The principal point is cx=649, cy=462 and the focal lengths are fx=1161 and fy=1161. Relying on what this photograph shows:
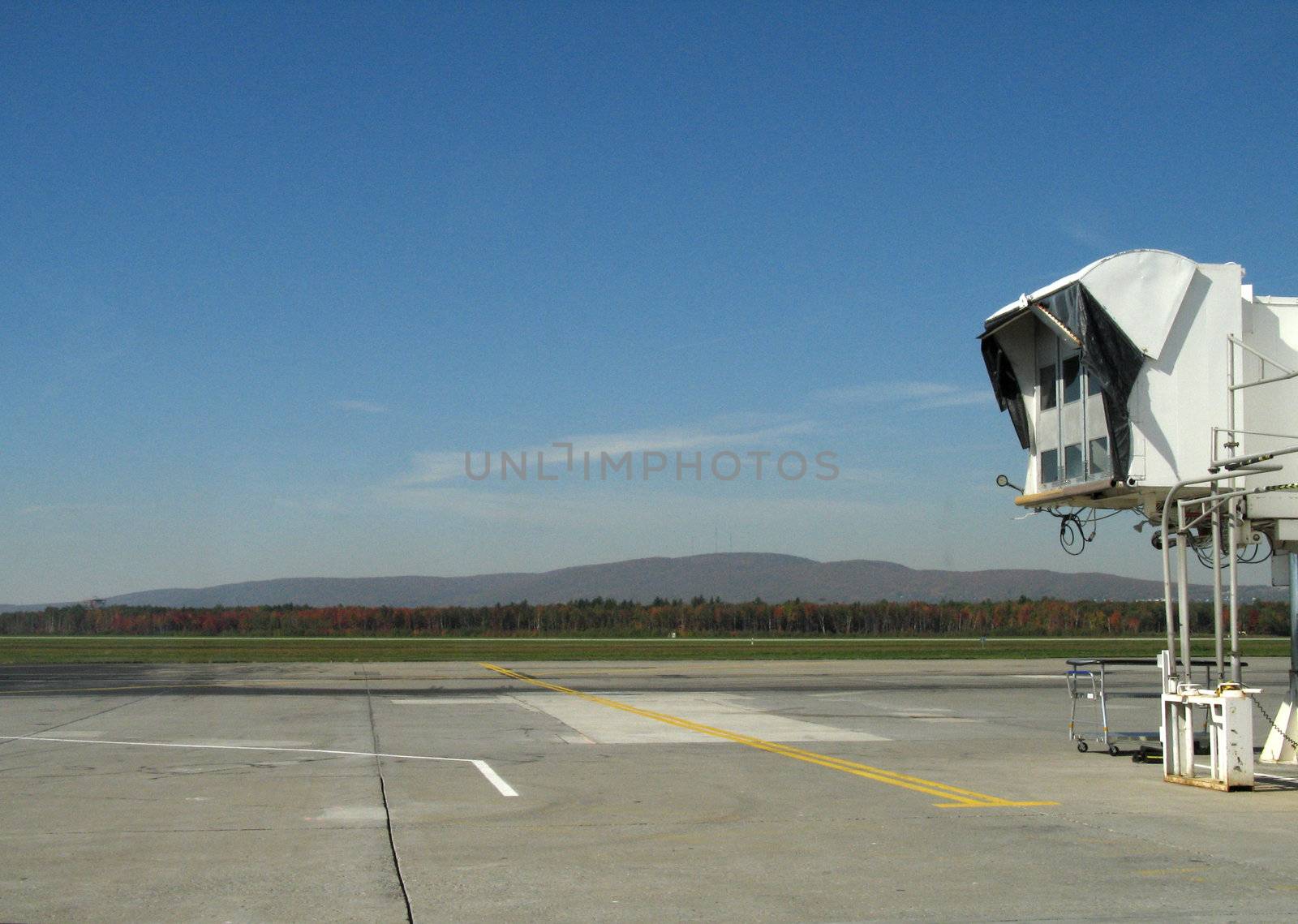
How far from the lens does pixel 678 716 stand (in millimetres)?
24078

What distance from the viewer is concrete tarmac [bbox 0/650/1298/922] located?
8.34 meters

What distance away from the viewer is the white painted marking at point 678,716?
783 inches

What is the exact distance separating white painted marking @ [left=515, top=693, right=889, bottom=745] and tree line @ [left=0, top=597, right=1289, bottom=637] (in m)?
75.7

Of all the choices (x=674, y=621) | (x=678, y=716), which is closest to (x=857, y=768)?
(x=678, y=716)

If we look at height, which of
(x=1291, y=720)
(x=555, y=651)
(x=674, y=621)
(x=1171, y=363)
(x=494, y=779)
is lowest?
(x=674, y=621)

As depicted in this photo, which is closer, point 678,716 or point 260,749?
point 260,749

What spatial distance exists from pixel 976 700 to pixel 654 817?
1890 centimetres

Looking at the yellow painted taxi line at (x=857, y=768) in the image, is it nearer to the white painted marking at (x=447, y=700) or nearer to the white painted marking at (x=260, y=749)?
the white painted marking at (x=447, y=700)

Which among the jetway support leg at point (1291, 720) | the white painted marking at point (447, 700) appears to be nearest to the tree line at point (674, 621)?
the white painted marking at point (447, 700)

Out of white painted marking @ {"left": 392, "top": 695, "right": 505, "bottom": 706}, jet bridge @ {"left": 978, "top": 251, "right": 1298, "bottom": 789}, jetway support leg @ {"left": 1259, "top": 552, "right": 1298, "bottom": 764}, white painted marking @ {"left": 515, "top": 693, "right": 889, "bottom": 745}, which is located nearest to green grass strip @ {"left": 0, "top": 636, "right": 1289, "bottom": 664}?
white painted marking @ {"left": 392, "top": 695, "right": 505, "bottom": 706}

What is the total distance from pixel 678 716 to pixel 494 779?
989 centimetres

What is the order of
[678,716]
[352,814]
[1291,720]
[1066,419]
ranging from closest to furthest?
[352,814] < [1291,720] < [1066,419] < [678,716]

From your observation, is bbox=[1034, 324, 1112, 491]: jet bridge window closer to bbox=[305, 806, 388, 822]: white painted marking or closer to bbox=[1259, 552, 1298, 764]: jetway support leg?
bbox=[1259, 552, 1298, 764]: jetway support leg

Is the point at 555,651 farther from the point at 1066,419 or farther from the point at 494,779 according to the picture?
the point at 494,779
